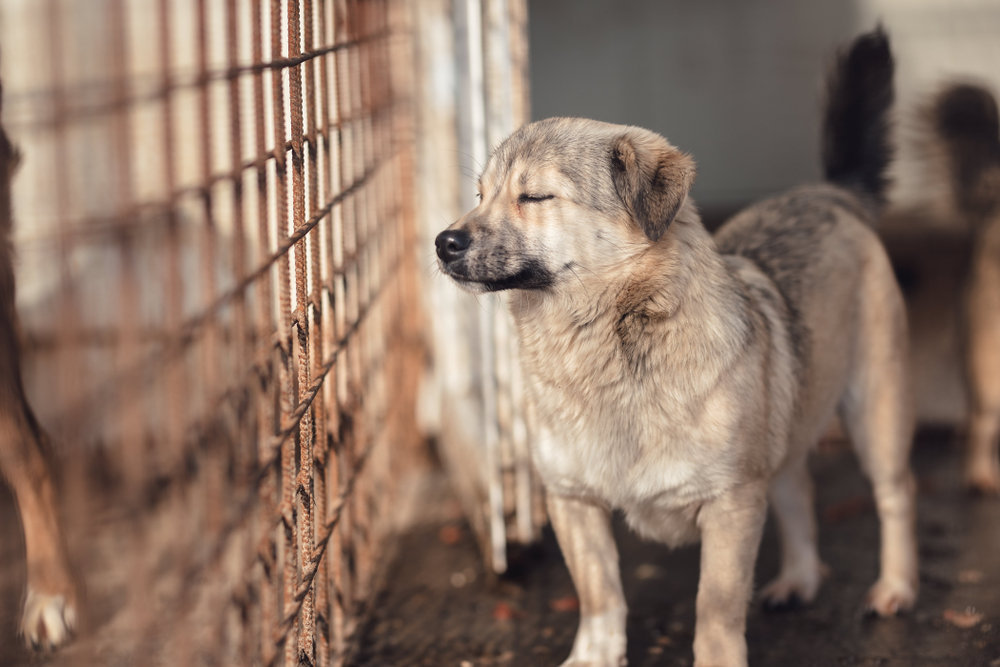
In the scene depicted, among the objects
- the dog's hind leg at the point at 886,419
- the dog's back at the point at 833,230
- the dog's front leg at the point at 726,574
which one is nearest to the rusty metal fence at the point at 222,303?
the dog's front leg at the point at 726,574

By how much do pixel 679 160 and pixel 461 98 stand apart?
1.85 metres

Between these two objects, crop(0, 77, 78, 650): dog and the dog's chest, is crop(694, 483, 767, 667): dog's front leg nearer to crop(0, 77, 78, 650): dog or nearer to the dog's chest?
the dog's chest

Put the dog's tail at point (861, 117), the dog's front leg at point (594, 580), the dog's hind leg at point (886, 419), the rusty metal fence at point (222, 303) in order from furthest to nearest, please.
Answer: the dog's tail at point (861, 117), the dog's hind leg at point (886, 419), the dog's front leg at point (594, 580), the rusty metal fence at point (222, 303)

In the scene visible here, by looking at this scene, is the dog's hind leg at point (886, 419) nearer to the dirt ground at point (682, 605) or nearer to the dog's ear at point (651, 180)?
the dirt ground at point (682, 605)

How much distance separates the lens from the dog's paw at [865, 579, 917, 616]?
9.96 ft

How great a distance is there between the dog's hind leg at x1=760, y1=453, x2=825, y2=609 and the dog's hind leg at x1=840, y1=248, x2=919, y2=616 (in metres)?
0.21

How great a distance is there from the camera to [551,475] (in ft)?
8.42

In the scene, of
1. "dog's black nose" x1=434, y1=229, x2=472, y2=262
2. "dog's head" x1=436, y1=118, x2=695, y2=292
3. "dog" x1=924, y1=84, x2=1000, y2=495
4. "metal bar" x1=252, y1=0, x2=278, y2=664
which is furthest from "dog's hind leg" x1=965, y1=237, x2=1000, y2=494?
"metal bar" x1=252, y1=0, x2=278, y2=664

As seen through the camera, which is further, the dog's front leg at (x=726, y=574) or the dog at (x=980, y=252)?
the dog at (x=980, y=252)

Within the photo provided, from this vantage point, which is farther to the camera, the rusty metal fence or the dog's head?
the dog's head

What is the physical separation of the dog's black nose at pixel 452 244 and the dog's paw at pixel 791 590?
68.0 inches

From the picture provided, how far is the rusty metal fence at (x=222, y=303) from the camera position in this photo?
1137mm

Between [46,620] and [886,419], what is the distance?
109 inches

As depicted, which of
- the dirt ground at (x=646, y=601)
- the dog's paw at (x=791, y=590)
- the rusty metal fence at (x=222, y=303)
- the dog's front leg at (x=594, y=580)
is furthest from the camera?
the dog's paw at (x=791, y=590)
